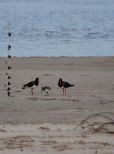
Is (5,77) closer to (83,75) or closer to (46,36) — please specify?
(83,75)

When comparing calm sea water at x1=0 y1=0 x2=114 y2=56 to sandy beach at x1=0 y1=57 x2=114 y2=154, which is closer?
sandy beach at x1=0 y1=57 x2=114 y2=154

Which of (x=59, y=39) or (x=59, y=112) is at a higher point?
(x=59, y=39)

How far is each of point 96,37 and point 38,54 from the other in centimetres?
890

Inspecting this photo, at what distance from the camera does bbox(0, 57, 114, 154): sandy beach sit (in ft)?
32.3

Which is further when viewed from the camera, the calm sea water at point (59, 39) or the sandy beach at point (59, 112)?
the calm sea water at point (59, 39)

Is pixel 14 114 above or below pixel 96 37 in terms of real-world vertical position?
below

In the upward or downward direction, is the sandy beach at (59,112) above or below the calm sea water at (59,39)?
below

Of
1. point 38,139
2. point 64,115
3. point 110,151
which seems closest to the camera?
point 110,151

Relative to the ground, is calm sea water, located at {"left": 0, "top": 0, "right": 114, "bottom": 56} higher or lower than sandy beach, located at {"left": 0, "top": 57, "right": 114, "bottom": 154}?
higher

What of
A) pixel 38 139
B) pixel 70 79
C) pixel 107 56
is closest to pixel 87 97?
pixel 70 79

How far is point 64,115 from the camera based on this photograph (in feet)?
43.0

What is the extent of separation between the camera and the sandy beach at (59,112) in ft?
32.3

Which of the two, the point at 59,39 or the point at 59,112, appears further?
the point at 59,39

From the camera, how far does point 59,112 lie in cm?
1346
